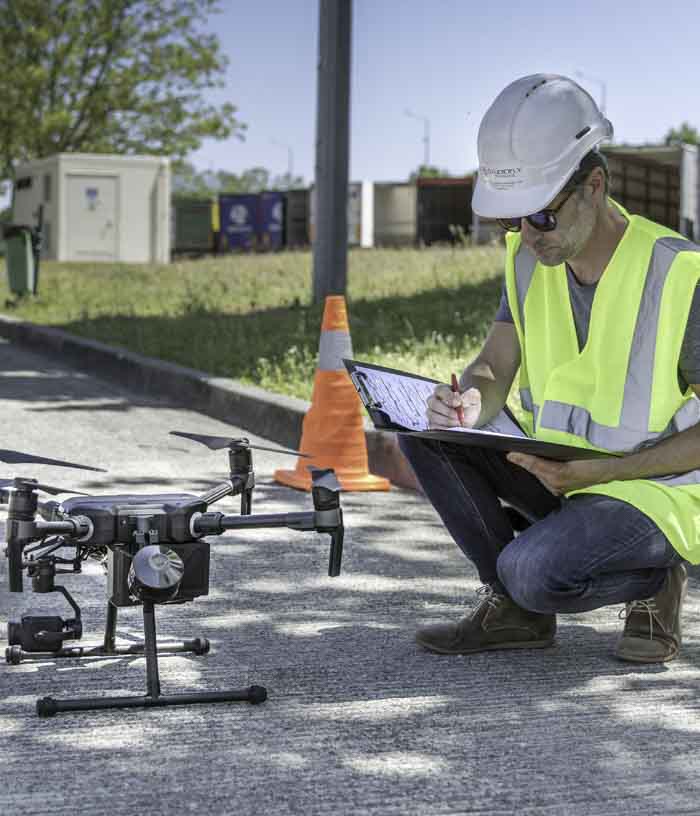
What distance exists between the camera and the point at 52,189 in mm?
29266

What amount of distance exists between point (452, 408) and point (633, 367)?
48cm

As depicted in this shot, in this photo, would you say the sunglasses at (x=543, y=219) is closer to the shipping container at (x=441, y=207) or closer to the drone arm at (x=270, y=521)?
the drone arm at (x=270, y=521)

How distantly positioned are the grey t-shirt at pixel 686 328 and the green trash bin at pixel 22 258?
16.1m

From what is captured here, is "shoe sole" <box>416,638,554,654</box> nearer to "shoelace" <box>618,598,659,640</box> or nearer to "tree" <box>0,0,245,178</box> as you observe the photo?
"shoelace" <box>618,598,659,640</box>

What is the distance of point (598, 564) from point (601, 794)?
2.57 ft

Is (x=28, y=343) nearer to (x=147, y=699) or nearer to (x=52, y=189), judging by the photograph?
(x=147, y=699)

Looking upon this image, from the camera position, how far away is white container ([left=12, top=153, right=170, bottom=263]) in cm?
2892

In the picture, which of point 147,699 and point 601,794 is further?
point 147,699

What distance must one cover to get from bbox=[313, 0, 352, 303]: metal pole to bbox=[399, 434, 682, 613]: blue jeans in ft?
28.3

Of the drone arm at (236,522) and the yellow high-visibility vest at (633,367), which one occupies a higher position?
the yellow high-visibility vest at (633,367)

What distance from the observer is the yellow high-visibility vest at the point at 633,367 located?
3.66m

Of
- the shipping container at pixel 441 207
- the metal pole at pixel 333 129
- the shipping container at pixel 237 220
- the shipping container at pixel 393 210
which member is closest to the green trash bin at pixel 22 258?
the metal pole at pixel 333 129

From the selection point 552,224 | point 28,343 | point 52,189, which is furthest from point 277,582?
point 52,189

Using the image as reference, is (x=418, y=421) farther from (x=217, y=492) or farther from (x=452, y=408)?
(x=217, y=492)
